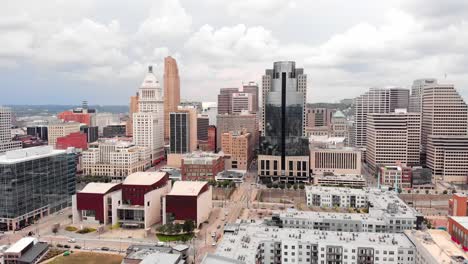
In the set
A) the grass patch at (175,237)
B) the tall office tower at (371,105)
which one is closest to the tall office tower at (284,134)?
the grass patch at (175,237)

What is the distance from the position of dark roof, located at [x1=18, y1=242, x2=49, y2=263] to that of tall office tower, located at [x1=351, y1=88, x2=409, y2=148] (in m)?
136

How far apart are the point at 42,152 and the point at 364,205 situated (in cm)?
6949

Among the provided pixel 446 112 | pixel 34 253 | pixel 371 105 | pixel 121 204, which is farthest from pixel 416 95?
pixel 34 253

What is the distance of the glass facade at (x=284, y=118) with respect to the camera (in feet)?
398

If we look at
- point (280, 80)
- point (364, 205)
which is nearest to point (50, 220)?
point (364, 205)

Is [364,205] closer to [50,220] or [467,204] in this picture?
[467,204]

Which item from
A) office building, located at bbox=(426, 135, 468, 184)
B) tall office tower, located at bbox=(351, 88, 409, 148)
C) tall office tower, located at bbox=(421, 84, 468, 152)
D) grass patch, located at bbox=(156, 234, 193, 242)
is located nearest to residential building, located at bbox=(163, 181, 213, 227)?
grass patch, located at bbox=(156, 234, 193, 242)

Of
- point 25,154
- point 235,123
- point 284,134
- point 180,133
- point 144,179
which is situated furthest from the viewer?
point 235,123

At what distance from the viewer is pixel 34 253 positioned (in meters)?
60.8

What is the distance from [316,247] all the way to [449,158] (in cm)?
8359

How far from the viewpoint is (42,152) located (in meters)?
86.1

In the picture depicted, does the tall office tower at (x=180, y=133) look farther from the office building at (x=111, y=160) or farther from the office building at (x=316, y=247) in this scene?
the office building at (x=316, y=247)

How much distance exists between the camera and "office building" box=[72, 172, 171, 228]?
7838 cm

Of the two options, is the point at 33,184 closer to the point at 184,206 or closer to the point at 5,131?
the point at 184,206
